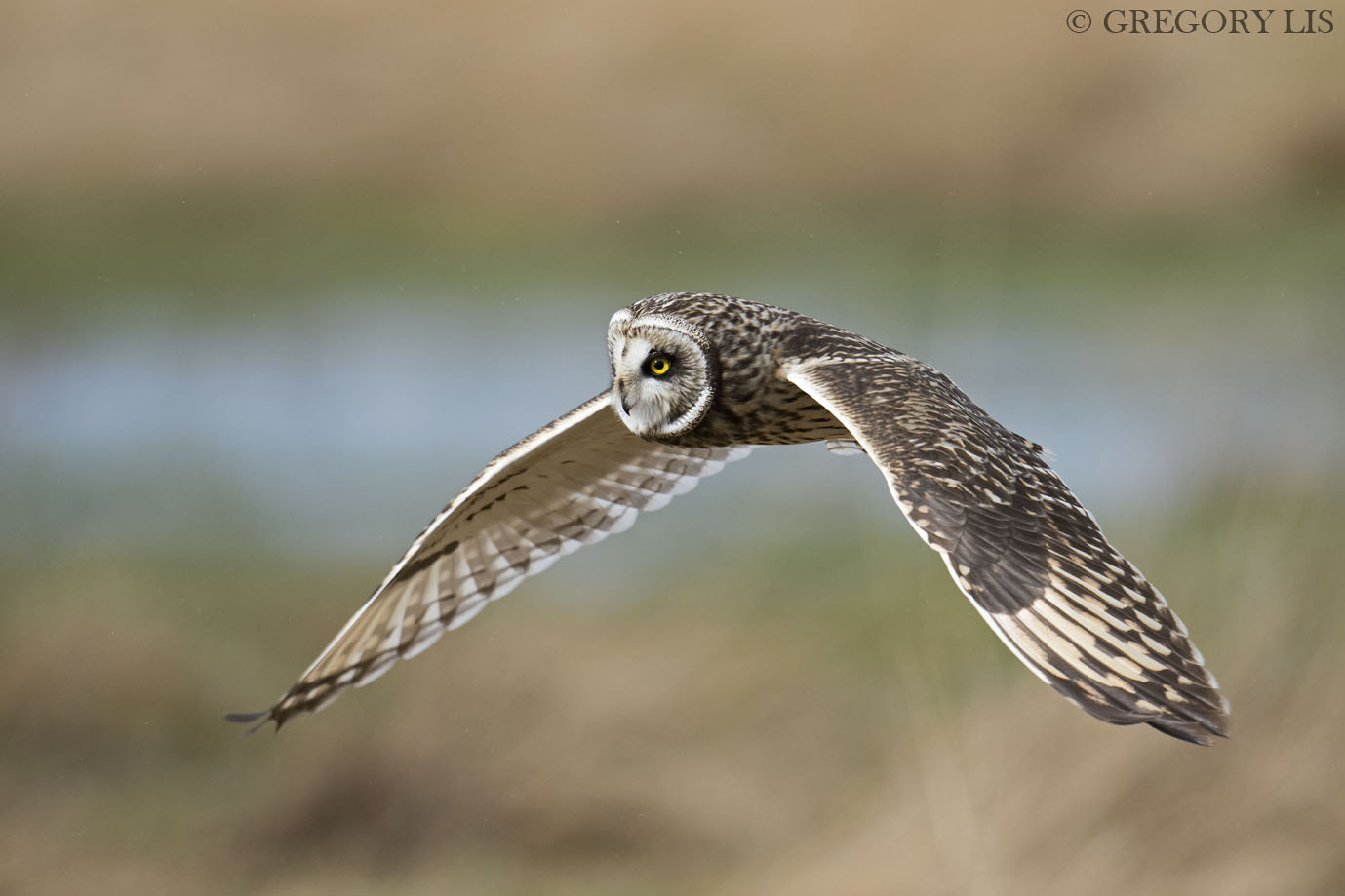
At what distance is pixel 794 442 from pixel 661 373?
1.22 ft

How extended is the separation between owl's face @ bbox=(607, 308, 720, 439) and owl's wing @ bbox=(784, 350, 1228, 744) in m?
0.21

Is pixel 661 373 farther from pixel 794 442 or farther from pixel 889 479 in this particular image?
pixel 889 479

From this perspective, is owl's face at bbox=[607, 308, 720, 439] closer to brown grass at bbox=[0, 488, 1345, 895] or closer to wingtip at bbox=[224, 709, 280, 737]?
wingtip at bbox=[224, 709, 280, 737]


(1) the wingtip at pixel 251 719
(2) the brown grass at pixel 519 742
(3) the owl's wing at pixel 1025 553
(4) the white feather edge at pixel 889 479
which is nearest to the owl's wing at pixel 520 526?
(1) the wingtip at pixel 251 719

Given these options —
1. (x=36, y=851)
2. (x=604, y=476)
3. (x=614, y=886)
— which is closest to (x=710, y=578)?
(x=614, y=886)

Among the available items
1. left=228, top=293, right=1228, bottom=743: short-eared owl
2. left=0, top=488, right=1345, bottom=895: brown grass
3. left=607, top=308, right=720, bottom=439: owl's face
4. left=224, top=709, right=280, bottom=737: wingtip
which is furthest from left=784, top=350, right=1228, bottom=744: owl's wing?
left=0, top=488, right=1345, bottom=895: brown grass

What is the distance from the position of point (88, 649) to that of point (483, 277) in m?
3.58

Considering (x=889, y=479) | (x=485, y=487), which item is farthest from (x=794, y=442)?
(x=889, y=479)

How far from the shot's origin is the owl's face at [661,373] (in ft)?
9.54

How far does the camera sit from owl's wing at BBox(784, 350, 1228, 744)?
6.90ft

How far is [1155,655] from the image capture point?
2168 mm

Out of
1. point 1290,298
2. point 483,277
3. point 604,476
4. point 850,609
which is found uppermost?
point 483,277

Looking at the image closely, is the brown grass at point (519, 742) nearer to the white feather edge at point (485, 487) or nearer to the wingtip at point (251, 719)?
the white feather edge at point (485, 487)

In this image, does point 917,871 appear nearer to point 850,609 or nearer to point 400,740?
point 850,609
